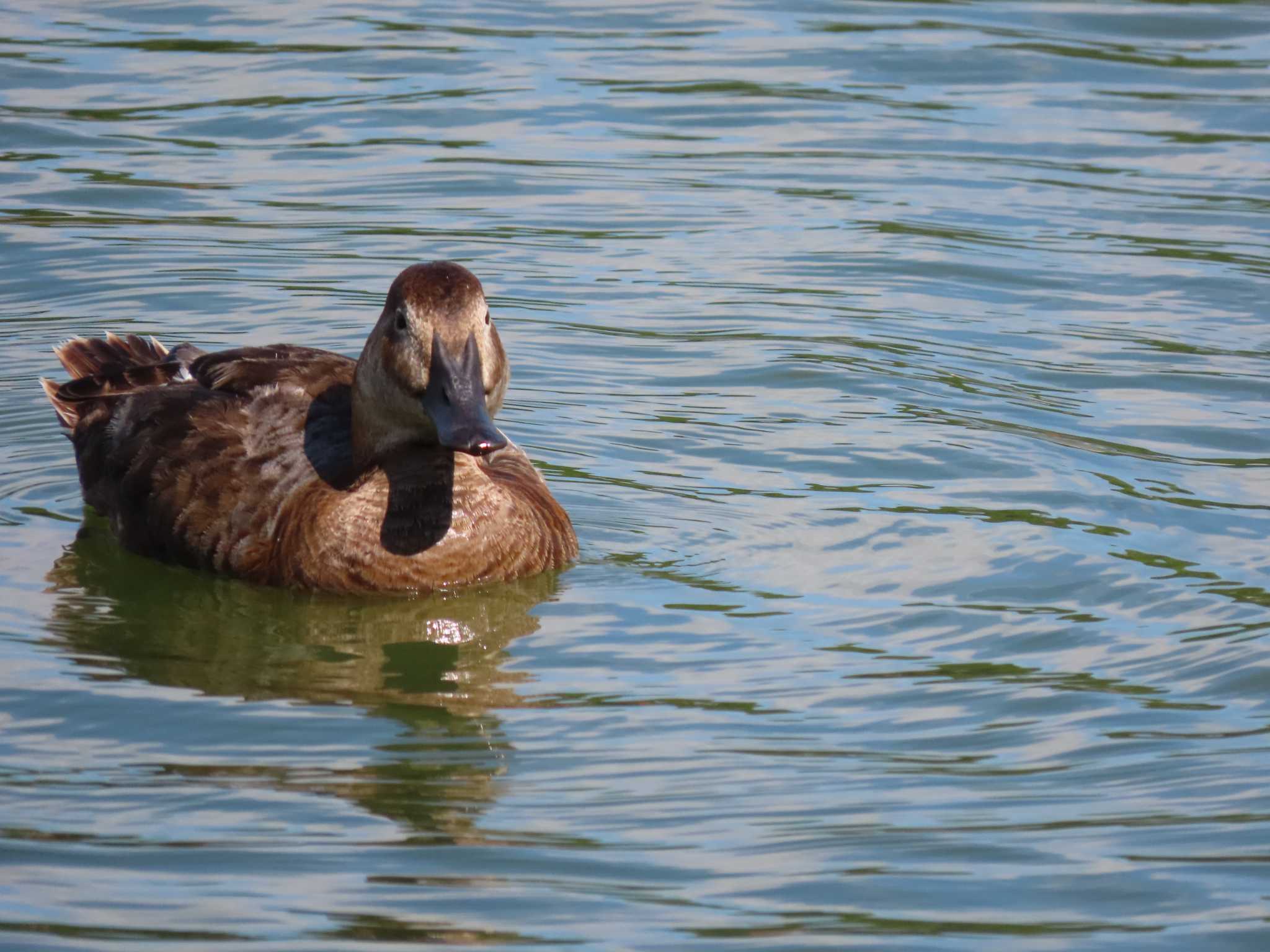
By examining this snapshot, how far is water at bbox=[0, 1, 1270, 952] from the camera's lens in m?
5.33

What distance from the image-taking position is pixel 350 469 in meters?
7.86

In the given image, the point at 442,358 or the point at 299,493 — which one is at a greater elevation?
the point at 442,358

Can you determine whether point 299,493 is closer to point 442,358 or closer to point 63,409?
point 442,358

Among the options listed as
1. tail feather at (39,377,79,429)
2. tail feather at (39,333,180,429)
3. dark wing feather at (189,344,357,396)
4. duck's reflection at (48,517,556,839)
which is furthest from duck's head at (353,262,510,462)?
tail feather at (39,377,79,429)

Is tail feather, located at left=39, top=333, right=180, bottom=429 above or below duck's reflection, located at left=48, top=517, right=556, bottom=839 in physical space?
above

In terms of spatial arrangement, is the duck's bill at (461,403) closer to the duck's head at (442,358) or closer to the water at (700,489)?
the duck's head at (442,358)

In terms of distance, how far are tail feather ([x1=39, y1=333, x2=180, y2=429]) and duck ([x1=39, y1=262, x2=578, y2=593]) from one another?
25 cm

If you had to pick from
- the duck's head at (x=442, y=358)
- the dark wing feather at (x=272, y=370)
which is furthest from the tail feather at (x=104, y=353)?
the duck's head at (x=442, y=358)

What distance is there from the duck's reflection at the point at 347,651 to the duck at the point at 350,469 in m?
0.11

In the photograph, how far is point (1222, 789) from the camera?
5820mm

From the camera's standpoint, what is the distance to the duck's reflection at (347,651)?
5926 millimetres

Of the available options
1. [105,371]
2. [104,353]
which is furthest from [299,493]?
[104,353]

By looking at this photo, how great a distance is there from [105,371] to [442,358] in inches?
95.5

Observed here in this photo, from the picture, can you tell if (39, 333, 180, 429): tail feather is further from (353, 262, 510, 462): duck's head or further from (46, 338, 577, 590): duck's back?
(353, 262, 510, 462): duck's head
